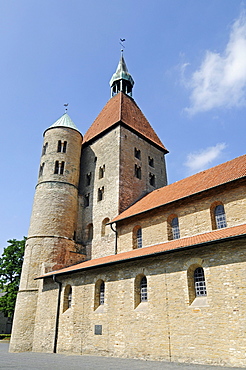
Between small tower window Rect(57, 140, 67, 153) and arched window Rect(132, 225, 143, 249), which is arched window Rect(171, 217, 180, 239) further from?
small tower window Rect(57, 140, 67, 153)

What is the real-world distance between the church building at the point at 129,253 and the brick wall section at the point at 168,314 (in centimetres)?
4

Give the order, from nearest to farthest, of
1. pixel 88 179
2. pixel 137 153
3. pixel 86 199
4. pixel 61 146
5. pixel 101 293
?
pixel 101 293 → pixel 86 199 → pixel 61 146 → pixel 88 179 → pixel 137 153

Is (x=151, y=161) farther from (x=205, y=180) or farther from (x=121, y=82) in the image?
(x=121, y=82)

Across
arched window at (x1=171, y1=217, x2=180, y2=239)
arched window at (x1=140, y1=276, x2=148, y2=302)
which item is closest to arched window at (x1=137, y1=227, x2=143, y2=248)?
arched window at (x1=171, y1=217, x2=180, y2=239)

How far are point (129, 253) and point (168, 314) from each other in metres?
5.06

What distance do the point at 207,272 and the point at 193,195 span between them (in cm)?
556

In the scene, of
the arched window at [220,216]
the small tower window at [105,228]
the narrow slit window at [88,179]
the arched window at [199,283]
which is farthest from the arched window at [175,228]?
the narrow slit window at [88,179]

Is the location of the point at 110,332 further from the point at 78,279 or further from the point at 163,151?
the point at 163,151

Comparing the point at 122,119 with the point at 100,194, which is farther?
the point at 122,119

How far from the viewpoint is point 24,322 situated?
1964 centimetres

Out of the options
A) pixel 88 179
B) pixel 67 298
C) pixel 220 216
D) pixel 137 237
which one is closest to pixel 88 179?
pixel 88 179

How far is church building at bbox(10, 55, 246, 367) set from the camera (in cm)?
1099

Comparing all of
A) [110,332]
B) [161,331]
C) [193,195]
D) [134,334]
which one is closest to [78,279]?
[110,332]

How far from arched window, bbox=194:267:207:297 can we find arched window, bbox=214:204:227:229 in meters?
3.52
